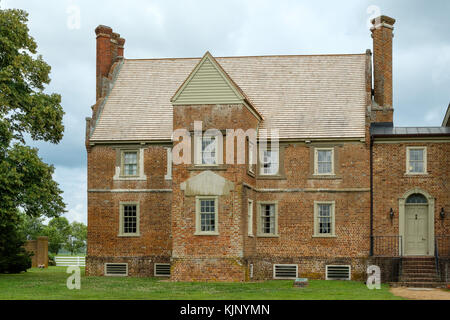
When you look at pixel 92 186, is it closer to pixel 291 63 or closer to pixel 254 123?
pixel 254 123

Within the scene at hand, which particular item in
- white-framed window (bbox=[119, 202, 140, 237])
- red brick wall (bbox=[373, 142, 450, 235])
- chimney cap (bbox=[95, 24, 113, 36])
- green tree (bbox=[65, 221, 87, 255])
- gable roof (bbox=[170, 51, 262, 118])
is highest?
chimney cap (bbox=[95, 24, 113, 36])

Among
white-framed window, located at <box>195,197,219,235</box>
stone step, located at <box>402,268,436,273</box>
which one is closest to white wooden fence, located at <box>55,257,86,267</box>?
white-framed window, located at <box>195,197,219,235</box>

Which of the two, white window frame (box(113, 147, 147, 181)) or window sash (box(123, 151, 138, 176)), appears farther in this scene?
window sash (box(123, 151, 138, 176))

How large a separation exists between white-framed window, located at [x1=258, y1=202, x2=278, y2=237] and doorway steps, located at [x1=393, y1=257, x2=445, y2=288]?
6.39 metres

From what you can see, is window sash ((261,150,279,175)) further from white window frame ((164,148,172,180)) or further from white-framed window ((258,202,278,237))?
white window frame ((164,148,172,180))

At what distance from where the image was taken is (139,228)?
35.7 meters

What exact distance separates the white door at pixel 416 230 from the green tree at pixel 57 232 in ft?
169

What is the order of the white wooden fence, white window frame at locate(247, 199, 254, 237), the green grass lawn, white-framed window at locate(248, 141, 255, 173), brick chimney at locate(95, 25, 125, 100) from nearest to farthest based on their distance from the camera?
1. the green grass lawn
2. white window frame at locate(247, 199, 254, 237)
3. white-framed window at locate(248, 141, 255, 173)
4. brick chimney at locate(95, 25, 125, 100)
5. the white wooden fence

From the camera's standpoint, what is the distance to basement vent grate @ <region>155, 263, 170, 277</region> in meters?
35.3

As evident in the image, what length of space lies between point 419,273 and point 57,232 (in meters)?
68.2

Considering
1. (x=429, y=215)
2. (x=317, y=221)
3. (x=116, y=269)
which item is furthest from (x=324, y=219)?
(x=116, y=269)

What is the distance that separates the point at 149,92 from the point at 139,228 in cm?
762

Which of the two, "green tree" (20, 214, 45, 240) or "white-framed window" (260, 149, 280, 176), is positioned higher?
"white-framed window" (260, 149, 280, 176)
